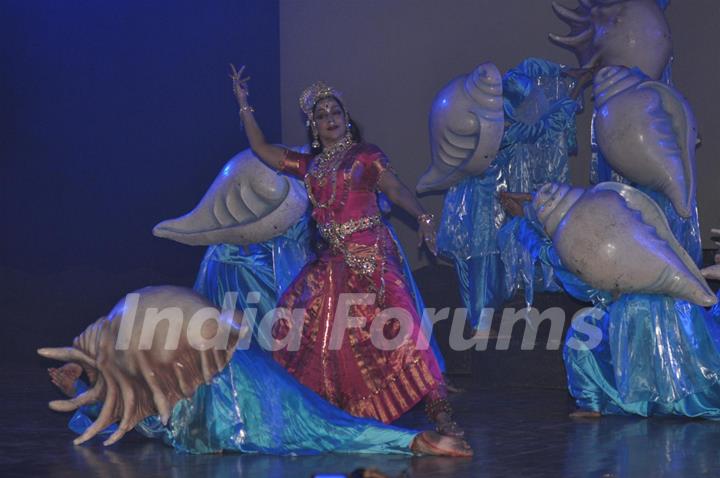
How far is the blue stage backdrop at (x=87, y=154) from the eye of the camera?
5.82 metres

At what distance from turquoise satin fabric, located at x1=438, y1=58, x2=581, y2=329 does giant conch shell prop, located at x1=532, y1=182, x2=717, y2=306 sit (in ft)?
3.51

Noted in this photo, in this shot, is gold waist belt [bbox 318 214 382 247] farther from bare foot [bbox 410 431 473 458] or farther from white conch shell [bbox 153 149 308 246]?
white conch shell [bbox 153 149 308 246]

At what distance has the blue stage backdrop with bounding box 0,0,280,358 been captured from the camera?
5.82 meters

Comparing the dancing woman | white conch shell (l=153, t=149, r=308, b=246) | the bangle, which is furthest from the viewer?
white conch shell (l=153, t=149, r=308, b=246)

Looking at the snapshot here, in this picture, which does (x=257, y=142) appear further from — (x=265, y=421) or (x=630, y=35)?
(x=630, y=35)

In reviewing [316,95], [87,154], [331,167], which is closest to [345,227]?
[331,167]

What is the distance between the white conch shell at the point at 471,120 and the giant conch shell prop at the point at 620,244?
0.79 m

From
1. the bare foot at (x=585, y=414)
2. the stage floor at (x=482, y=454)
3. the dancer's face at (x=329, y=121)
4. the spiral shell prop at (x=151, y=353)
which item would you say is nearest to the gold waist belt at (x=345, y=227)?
the dancer's face at (x=329, y=121)

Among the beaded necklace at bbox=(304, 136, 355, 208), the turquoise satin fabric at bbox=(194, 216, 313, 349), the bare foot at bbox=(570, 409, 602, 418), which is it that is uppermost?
the beaded necklace at bbox=(304, 136, 355, 208)

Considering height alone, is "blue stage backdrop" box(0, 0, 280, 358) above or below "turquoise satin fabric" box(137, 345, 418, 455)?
above

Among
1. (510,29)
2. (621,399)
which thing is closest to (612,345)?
(621,399)

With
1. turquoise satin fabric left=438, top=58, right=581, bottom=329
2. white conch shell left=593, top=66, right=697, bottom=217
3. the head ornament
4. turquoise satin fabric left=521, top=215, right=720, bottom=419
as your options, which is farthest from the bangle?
turquoise satin fabric left=438, top=58, right=581, bottom=329

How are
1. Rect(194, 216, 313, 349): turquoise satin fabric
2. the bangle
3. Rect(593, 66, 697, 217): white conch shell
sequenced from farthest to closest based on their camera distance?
1. Rect(194, 216, 313, 349): turquoise satin fabric
2. Rect(593, 66, 697, 217): white conch shell
3. the bangle

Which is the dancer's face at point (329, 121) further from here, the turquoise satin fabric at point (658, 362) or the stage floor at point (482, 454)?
the turquoise satin fabric at point (658, 362)
